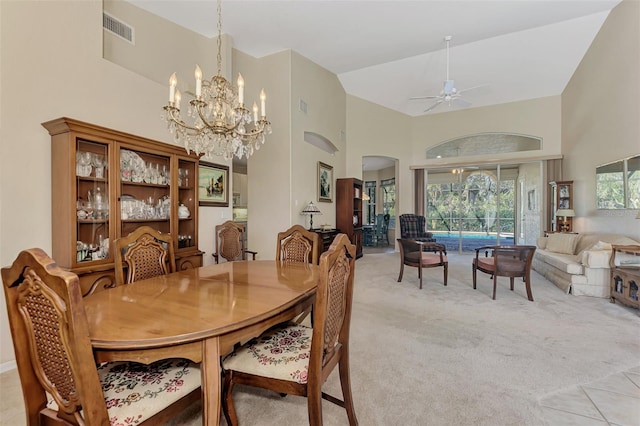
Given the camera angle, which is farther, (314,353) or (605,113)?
(605,113)

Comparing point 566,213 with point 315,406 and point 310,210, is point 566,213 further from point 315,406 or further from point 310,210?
point 315,406

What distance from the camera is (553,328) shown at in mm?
2939

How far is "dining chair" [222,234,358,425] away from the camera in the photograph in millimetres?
1308

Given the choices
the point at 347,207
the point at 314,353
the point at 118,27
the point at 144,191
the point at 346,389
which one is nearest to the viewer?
the point at 314,353

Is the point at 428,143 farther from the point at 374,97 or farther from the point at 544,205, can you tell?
the point at 544,205

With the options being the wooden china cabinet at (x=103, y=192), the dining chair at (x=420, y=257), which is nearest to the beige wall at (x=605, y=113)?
the dining chair at (x=420, y=257)

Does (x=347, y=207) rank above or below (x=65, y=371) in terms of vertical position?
above

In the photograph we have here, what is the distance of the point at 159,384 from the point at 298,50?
5493 mm

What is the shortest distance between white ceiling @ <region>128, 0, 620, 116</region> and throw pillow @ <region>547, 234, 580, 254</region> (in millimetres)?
3665

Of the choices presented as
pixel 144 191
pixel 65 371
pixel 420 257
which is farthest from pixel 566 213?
pixel 65 371

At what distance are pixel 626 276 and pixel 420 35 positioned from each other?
447 cm

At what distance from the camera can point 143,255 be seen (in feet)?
7.02

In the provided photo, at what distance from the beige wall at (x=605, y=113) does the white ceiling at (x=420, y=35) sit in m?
0.38

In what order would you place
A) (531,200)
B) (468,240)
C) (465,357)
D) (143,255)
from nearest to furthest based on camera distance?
(143,255)
(465,357)
(531,200)
(468,240)
